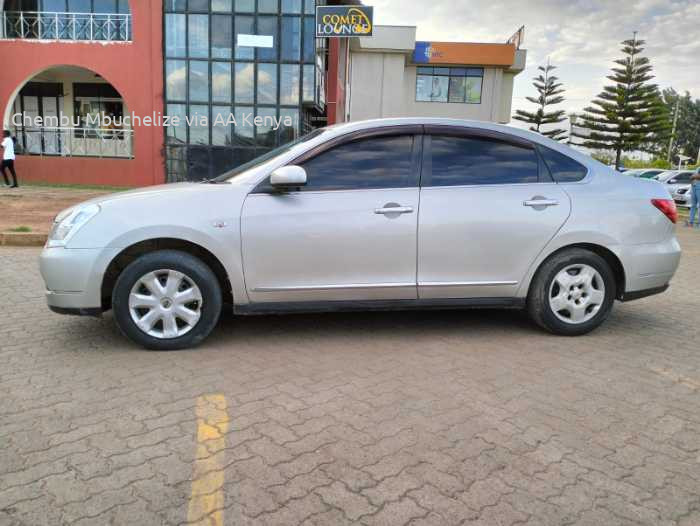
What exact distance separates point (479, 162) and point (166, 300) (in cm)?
258

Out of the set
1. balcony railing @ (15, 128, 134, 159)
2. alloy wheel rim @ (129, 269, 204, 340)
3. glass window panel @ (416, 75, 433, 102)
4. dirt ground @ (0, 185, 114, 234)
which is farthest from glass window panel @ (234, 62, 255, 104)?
glass window panel @ (416, 75, 433, 102)

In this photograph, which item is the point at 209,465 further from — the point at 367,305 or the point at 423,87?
the point at 423,87

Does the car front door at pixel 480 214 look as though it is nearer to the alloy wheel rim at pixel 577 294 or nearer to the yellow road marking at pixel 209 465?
the alloy wheel rim at pixel 577 294

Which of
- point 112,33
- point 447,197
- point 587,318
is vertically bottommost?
point 587,318

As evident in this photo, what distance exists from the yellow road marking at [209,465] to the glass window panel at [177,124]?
18.3 metres

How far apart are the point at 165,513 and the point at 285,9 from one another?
1926 cm

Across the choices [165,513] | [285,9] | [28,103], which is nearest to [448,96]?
[285,9]

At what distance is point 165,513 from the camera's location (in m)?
2.31

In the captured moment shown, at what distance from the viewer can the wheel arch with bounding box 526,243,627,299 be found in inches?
178

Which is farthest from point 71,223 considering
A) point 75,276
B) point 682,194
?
point 682,194

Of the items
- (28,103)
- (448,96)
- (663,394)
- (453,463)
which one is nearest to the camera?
(453,463)

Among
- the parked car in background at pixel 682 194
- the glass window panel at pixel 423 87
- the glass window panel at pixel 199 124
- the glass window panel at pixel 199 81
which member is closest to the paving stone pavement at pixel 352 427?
the glass window panel at pixel 199 124

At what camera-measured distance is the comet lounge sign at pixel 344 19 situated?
17.0 m

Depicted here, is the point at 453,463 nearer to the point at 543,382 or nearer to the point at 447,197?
the point at 543,382
